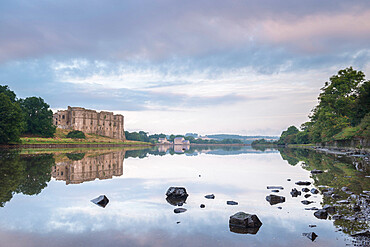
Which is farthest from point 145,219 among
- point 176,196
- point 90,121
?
point 90,121

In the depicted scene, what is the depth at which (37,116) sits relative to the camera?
3629 inches

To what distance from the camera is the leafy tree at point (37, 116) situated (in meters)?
89.4

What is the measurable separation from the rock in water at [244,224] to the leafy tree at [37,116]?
96.3 metres

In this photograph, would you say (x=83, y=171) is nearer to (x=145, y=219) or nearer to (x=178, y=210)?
(x=178, y=210)

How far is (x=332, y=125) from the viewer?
62.0 meters

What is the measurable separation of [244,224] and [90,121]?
511ft

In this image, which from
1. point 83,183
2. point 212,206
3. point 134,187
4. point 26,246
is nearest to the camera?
point 26,246

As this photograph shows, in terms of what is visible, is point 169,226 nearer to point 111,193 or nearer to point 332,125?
point 111,193

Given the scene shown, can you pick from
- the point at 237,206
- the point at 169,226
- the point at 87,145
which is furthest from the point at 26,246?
the point at 87,145

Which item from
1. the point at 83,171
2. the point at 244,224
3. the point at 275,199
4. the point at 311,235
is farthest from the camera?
the point at 83,171

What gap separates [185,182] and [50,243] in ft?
39.0

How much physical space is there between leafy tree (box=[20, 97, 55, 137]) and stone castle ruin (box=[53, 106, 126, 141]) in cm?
5080

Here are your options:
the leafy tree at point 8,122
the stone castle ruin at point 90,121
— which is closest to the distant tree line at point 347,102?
the leafy tree at point 8,122

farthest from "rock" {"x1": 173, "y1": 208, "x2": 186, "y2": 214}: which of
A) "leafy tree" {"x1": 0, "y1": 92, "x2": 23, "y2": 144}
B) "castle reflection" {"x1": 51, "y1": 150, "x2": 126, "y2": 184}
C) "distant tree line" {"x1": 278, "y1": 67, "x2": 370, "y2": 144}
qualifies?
"leafy tree" {"x1": 0, "y1": 92, "x2": 23, "y2": 144}
